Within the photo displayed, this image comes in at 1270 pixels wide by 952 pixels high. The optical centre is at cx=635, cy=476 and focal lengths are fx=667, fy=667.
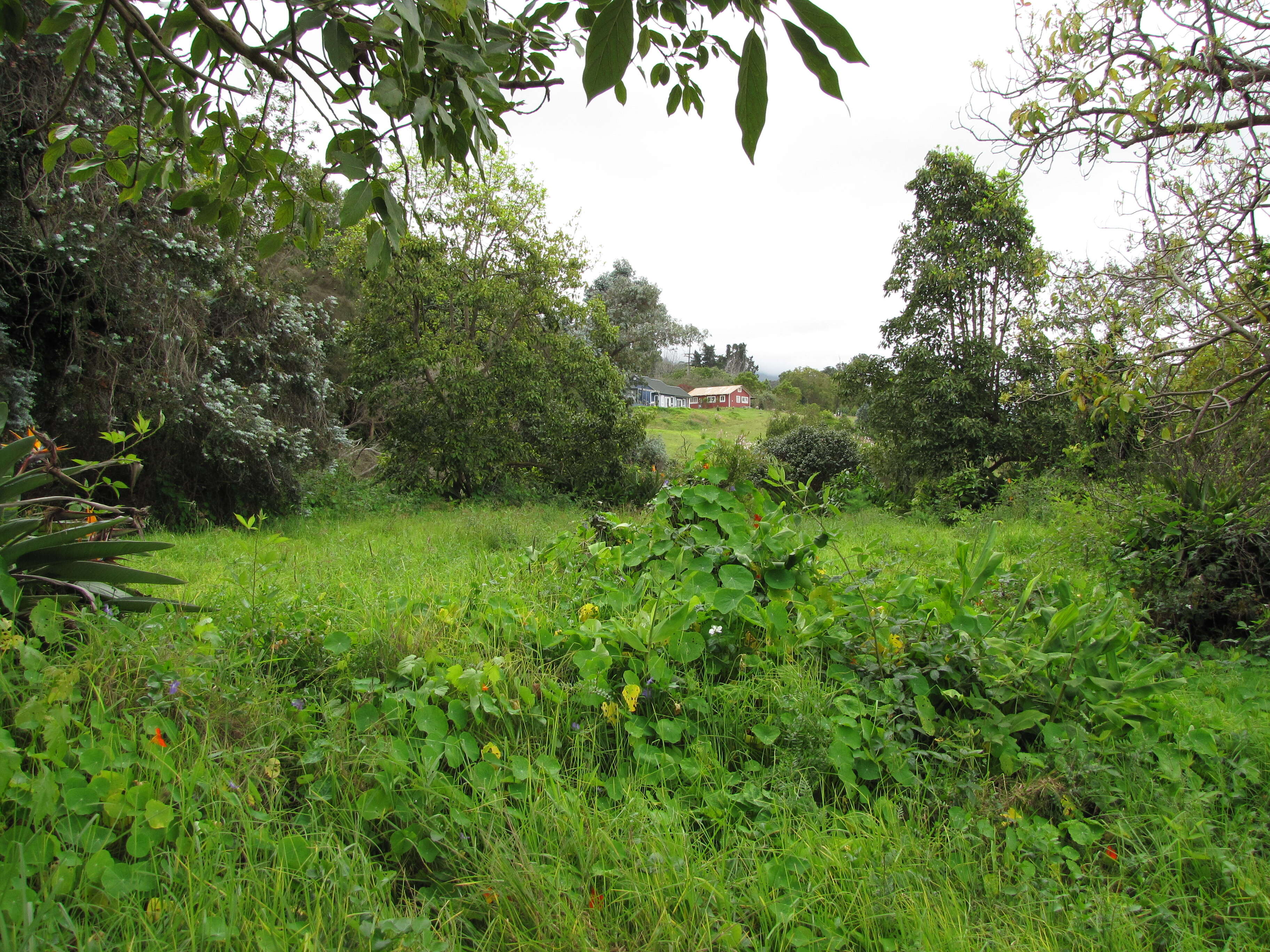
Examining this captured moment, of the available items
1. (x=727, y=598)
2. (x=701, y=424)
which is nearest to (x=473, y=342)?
(x=727, y=598)

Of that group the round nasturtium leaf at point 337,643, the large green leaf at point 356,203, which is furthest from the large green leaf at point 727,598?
the large green leaf at point 356,203

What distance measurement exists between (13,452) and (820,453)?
16008 millimetres

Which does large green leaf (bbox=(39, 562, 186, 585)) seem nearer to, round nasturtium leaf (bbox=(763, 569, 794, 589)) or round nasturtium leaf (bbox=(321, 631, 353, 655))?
round nasturtium leaf (bbox=(321, 631, 353, 655))

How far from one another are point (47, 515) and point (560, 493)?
10.5m

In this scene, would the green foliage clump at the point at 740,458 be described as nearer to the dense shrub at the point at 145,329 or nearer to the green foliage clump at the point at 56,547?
the dense shrub at the point at 145,329

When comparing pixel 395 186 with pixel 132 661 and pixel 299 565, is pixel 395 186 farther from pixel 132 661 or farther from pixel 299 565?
pixel 132 661

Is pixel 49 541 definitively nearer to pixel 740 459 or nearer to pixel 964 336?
pixel 740 459

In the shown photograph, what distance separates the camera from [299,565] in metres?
4.77

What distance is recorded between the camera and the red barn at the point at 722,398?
58.6m

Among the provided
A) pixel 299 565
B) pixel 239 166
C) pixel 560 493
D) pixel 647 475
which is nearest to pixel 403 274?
pixel 560 493

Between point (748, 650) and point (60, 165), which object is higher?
point (60, 165)

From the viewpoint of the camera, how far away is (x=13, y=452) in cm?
236

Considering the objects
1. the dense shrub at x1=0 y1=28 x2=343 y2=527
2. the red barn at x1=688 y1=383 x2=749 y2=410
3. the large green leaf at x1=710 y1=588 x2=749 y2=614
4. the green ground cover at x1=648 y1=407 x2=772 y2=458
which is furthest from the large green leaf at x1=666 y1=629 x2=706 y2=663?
the red barn at x1=688 y1=383 x2=749 y2=410

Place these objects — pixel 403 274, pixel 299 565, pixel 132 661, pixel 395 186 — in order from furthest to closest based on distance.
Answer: pixel 403 274
pixel 395 186
pixel 299 565
pixel 132 661
